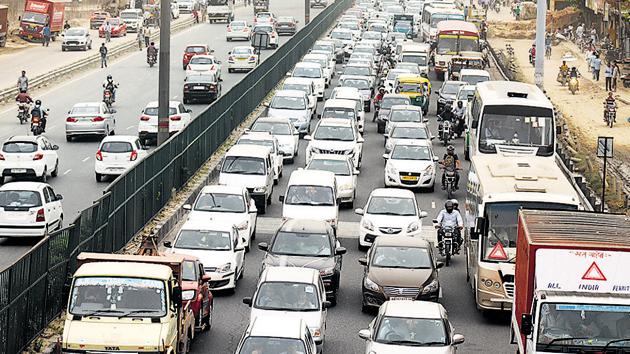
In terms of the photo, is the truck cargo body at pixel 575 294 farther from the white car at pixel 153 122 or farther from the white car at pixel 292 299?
the white car at pixel 153 122

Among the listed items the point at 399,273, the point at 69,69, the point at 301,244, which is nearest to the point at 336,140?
the point at 301,244

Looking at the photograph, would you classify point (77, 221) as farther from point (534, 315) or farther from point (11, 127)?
point (11, 127)

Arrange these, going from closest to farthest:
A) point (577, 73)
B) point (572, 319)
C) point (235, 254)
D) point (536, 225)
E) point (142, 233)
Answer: point (572, 319) < point (536, 225) < point (235, 254) < point (142, 233) < point (577, 73)

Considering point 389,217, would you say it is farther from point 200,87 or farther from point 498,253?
point 200,87

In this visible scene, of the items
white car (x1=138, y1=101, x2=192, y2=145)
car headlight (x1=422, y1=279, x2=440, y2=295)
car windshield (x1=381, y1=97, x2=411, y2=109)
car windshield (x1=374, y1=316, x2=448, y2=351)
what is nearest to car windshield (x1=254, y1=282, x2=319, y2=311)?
car windshield (x1=374, y1=316, x2=448, y2=351)

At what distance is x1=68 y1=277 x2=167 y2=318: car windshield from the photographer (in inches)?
823

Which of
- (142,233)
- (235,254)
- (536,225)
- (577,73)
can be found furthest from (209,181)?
(577,73)

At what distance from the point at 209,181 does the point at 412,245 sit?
1432 centimetres

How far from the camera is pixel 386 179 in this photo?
136 feet

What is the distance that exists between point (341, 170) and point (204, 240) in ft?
37.3

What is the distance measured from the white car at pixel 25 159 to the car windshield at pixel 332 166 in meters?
7.69

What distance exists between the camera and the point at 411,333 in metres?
22.2

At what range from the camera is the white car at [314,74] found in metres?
61.7

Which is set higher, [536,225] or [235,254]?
[536,225]
